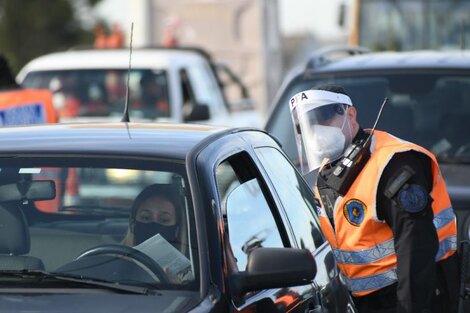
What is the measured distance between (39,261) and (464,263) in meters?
1.87

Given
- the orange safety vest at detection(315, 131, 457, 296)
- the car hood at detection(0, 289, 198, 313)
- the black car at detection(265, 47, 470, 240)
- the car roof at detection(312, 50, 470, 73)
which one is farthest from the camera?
the car roof at detection(312, 50, 470, 73)

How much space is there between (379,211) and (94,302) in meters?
1.43

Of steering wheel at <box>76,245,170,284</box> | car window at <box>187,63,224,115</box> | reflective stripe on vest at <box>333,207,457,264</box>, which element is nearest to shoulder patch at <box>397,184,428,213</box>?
reflective stripe on vest at <box>333,207,457,264</box>

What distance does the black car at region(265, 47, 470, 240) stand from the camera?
8273 millimetres

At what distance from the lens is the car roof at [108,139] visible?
Answer: 4707mm

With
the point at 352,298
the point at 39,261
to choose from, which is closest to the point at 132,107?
the point at 352,298

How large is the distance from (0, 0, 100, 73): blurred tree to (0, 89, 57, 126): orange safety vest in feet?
95.1

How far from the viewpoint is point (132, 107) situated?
520 inches

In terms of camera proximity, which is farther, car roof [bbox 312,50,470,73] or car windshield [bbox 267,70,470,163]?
car roof [bbox 312,50,470,73]

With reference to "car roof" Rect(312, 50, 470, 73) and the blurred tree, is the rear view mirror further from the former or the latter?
the blurred tree

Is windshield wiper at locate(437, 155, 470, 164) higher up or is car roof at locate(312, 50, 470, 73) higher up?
car roof at locate(312, 50, 470, 73)

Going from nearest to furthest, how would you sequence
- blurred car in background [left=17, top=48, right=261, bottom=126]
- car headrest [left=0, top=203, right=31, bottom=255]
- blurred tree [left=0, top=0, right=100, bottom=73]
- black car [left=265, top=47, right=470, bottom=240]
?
car headrest [left=0, top=203, right=31, bottom=255] < black car [left=265, top=47, right=470, bottom=240] < blurred car in background [left=17, top=48, right=261, bottom=126] < blurred tree [left=0, top=0, right=100, bottom=73]

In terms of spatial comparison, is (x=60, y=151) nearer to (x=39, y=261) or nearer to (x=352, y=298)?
(x=39, y=261)

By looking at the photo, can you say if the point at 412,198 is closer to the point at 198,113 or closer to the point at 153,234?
the point at 153,234
